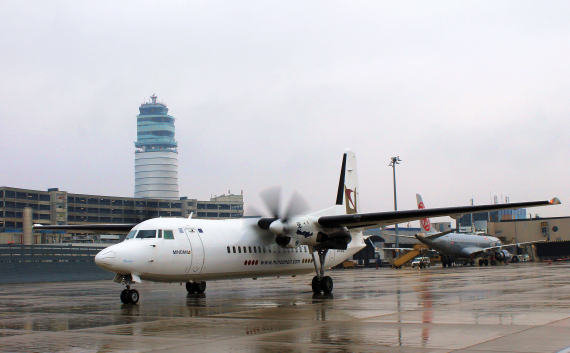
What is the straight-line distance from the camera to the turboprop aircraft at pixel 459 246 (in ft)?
184

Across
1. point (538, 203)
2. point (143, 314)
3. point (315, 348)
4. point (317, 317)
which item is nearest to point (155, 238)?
point (143, 314)

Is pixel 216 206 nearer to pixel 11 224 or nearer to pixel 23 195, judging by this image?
pixel 23 195

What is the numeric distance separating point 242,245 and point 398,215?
19.0 ft

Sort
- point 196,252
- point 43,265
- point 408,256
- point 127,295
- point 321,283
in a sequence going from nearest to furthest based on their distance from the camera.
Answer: point 127,295
point 196,252
point 321,283
point 43,265
point 408,256

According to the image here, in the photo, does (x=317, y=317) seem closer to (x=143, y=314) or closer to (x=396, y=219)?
(x=143, y=314)

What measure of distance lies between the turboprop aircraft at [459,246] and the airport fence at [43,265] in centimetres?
3151

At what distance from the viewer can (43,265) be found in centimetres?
3638

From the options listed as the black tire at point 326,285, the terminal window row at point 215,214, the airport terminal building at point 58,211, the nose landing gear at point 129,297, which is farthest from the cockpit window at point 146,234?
the terminal window row at point 215,214

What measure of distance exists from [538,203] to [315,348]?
39.5ft

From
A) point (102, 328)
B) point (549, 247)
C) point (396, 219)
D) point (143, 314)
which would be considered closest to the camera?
point (102, 328)

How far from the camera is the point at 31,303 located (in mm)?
18359

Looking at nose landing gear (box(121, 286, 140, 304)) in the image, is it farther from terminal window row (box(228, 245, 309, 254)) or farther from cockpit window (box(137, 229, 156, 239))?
terminal window row (box(228, 245, 309, 254))

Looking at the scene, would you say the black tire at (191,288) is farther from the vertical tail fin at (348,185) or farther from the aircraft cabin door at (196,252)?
the vertical tail fin at (348,185)

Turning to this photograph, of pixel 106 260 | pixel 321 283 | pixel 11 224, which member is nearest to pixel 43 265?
pixel 321 283
